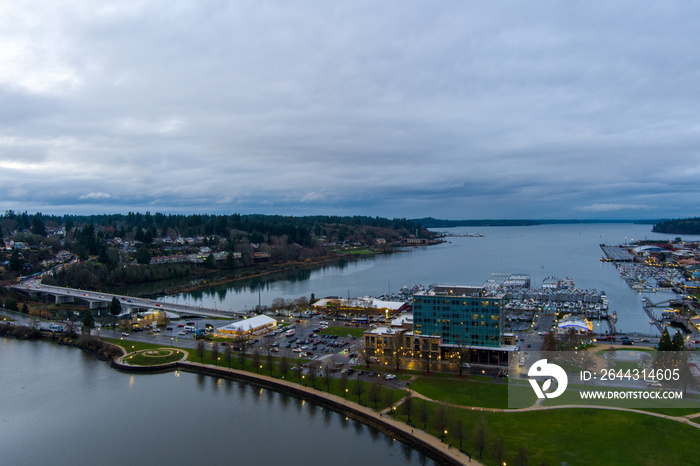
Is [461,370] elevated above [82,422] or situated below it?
above

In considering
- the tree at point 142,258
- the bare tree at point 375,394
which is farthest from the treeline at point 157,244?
the bare tree at point 375,394

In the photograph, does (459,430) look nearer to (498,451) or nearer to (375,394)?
(498,451)

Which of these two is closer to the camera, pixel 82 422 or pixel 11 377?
pixel 82 422

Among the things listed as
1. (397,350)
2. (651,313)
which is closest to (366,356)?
(397,350)

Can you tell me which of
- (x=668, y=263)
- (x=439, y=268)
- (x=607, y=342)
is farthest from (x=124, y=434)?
(x=668, y=263)

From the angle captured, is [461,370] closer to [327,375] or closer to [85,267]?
[327,375]

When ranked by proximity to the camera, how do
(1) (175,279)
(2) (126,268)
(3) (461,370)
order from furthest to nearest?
(1) (175,279) → (2) (126,268) → (3) (461,370)
